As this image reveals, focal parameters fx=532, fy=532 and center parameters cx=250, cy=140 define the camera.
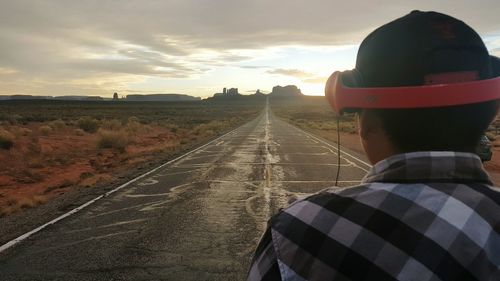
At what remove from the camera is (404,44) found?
1166 mm

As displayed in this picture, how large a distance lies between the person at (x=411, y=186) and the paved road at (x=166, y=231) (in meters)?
4.68

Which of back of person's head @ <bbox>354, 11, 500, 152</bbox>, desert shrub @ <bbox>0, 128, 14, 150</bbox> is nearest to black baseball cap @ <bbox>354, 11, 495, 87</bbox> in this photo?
back of person's head @ <bbox>354, 11, 500, 152</bbox>

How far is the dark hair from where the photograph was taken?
1.16 metres

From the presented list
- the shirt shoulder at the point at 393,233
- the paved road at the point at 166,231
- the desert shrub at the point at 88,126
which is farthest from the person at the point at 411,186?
the desert shrub at the point at 88,126

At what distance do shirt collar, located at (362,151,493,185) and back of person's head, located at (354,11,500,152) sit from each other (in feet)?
0.13

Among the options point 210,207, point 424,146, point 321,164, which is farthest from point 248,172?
point 424,146

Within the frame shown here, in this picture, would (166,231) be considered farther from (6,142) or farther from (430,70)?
(6,142)

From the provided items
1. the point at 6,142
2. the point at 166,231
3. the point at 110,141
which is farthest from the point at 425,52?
the point at 110,141

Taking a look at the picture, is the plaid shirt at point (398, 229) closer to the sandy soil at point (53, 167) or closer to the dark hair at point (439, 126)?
the dark hair at point (439, 126)

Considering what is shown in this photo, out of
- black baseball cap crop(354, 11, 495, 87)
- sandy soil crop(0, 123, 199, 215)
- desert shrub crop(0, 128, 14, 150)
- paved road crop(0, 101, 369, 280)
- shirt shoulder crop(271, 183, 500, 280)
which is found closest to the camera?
shirt shoulder crop(271, 183, 500, 280)

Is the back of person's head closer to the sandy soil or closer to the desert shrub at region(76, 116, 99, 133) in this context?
the sandy soil

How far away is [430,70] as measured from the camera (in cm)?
114

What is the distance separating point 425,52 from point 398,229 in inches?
15.2

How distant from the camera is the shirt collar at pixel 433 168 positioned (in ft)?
3.70
